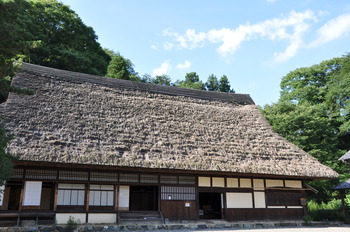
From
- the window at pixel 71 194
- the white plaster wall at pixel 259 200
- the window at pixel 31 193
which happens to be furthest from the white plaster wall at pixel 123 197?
the white plaster wall at pixel 259 200

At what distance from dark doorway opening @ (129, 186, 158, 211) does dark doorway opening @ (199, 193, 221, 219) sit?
243cm

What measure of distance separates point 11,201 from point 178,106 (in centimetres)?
853

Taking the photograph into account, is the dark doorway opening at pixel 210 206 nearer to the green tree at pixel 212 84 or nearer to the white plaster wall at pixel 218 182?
the white plaster wall at pixel 218 182

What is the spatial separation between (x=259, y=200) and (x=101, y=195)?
6570 millimetres

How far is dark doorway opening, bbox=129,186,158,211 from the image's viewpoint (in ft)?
47.8

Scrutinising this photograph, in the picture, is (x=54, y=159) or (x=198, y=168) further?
(x=198, y=168)

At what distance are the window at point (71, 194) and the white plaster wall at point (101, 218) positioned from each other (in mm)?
609

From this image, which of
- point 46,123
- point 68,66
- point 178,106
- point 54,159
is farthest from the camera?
point 68,66

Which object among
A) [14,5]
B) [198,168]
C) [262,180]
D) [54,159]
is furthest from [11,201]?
[262,180]

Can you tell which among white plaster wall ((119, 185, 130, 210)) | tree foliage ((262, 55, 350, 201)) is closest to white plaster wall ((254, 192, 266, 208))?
white plaster wall ((119, 185, 130, 210))

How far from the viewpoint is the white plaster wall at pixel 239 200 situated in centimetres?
1241

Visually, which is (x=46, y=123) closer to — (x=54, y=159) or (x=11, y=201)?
(x=54, y=159)

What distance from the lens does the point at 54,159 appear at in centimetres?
930

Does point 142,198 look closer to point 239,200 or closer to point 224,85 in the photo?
point 239,200
